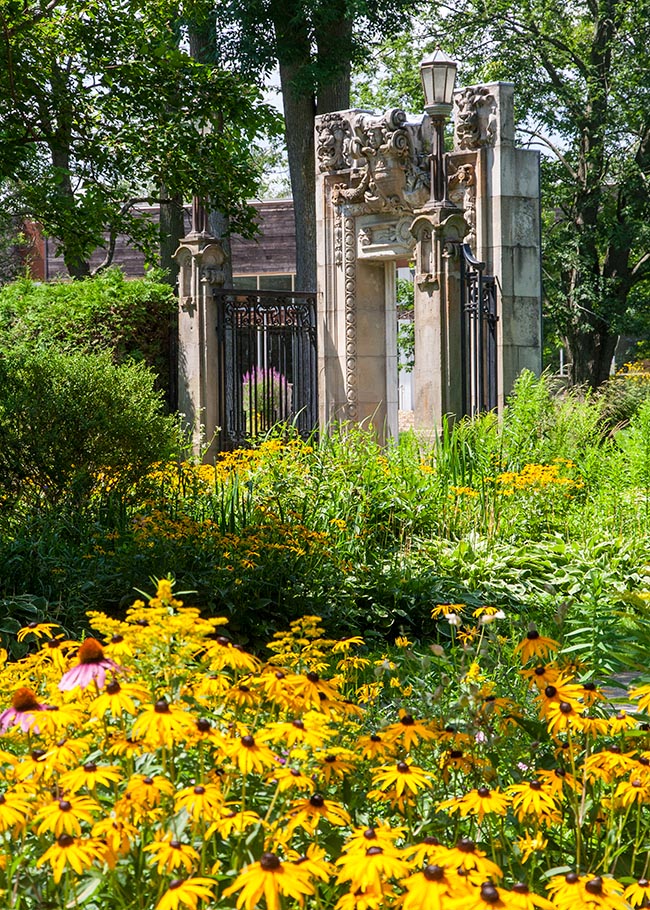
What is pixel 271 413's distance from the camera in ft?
49.2

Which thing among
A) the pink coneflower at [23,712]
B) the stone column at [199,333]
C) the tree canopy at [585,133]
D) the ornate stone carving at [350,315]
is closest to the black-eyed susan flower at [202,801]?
the pink coneflower at [23,712]

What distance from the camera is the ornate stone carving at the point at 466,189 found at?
13.8m

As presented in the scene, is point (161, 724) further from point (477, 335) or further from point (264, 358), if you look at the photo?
point (264, 358)

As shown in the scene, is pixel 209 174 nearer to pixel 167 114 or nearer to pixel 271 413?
pixel 167 114

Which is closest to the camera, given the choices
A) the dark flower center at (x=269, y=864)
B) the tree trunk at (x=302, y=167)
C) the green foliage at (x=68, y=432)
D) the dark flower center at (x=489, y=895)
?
the dark flower center at (x=489, y=895)

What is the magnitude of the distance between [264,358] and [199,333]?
1.06 metres

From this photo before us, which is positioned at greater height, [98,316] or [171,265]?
[171,265]

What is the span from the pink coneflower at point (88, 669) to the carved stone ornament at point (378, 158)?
1225 cm

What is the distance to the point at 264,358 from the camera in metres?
14.8

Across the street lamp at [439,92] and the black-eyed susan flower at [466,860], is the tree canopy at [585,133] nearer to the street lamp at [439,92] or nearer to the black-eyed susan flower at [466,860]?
the street lamp at [439,92]

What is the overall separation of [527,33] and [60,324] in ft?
42.9

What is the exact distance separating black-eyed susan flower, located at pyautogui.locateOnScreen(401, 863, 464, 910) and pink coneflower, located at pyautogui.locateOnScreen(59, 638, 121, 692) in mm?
833

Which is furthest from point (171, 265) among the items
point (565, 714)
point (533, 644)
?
point (565, 714)

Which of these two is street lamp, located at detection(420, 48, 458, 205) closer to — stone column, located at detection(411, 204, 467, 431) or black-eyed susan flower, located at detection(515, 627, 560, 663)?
stone column, located at detection(411, 204, 467, 431)
